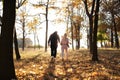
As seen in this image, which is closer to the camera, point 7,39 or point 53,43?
point 7,39

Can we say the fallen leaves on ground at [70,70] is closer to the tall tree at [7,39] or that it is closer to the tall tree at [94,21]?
the tall tree at [94,21]

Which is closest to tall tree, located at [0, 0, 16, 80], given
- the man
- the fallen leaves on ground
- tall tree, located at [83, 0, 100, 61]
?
the fallen leaves on ground

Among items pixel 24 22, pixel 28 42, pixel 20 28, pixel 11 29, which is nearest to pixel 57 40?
pixel 11 29

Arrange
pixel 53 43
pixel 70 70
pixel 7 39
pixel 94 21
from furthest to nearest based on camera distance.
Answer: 1. pixel 53 43
2. pixel 94 21
3. pixel 70 70
4. pixel 7 39

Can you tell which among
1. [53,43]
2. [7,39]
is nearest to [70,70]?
[7,39]

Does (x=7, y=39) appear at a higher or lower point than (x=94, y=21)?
lower

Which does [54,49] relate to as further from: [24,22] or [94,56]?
[24,22]

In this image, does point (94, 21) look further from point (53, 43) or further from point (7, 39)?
point (7, 39)

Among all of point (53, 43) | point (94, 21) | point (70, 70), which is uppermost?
point (94, 21)

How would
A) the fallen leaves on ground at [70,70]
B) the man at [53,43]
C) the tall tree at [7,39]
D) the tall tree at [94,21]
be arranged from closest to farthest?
the tall tree at [7,39] < the fallen leaves on ground at [70,70] < the tall tree at [94,21] < the man at [53,43]

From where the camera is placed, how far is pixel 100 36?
80.4 meters

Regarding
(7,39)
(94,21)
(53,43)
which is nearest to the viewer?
(7,39)

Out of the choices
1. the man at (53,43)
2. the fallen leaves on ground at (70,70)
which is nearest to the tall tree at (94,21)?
the fallen leaves on ground at (70,70)

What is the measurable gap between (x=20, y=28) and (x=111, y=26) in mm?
23221
